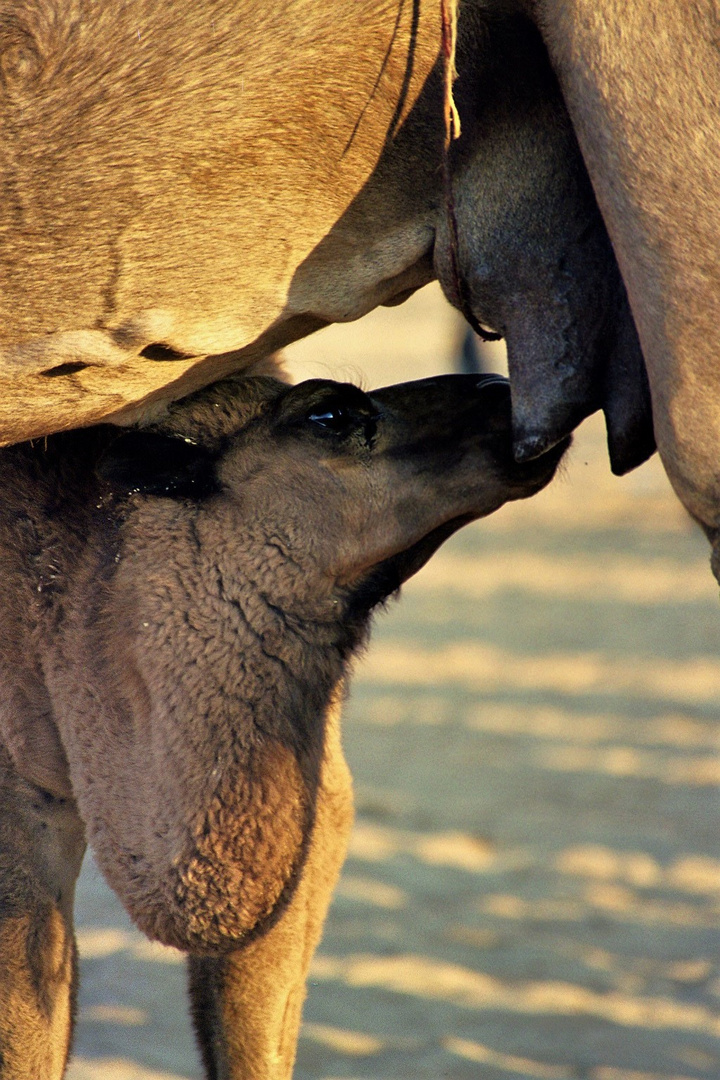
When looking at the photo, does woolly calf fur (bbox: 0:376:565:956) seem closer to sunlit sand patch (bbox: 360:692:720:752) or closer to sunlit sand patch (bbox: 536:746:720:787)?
sunlit sand patch (bbox: 536:746:720:787)

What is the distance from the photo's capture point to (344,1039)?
15.4ft

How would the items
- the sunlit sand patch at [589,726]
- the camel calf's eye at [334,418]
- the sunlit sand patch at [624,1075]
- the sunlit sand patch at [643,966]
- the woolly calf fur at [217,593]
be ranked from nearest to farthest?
1. the woolly calf fur at [217,593]
2. the camel calf's eye at [334,418]
3. the sunlit sand patch at [624,1075]
4. the sunlit sand patch at [643,966]
5. the sunlit sand patch at [589,726]

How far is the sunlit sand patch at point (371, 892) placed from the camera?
5754mm

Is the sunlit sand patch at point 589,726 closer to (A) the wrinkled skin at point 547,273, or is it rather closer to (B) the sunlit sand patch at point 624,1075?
(B) the sunlit sand patch at point 624,1075

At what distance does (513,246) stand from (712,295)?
0.54m

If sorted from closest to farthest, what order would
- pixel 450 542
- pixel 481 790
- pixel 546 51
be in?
pixel 546 51 < pixel 481 790 < pixel 450 542

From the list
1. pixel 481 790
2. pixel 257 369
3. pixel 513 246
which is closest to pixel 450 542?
pixel 481 790

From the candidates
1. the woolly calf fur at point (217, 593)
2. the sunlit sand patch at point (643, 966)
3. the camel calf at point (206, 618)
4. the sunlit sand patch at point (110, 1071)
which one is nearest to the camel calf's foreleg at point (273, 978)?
the camel calf at point (206, 618)

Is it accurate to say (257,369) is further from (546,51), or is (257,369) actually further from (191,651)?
(546,51)

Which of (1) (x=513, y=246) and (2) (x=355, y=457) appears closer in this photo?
(1) (x=513, y=246)

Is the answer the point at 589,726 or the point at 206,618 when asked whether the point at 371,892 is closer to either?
the point at 589,726

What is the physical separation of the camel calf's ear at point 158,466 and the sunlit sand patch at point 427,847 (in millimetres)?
3428

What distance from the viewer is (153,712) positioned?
3.02 metres

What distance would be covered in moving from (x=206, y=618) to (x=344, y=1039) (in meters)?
2.32
